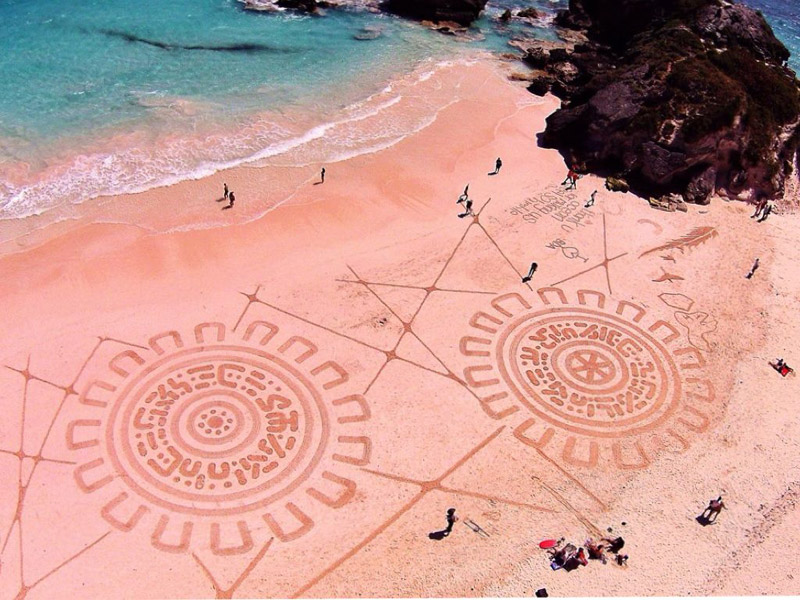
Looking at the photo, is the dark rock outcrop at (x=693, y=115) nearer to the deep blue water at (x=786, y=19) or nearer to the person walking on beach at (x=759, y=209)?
the person walking on beach at (x=759, y=209)

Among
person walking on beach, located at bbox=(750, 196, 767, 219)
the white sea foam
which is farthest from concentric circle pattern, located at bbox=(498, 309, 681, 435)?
the white sea foam

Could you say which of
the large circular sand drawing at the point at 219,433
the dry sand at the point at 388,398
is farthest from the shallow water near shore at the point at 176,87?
the large circular sand drawing at the point at 219,433

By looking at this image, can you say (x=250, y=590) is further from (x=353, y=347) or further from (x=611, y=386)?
(x=611, y=386)

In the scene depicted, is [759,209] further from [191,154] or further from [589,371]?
[191,154]

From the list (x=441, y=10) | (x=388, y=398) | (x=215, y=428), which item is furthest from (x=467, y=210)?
(x=441, y=10)

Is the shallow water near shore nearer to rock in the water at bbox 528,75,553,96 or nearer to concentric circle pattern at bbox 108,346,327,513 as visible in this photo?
rock in the water at bbox 528,75,553,96

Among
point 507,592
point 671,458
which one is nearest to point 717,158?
point 671,458
